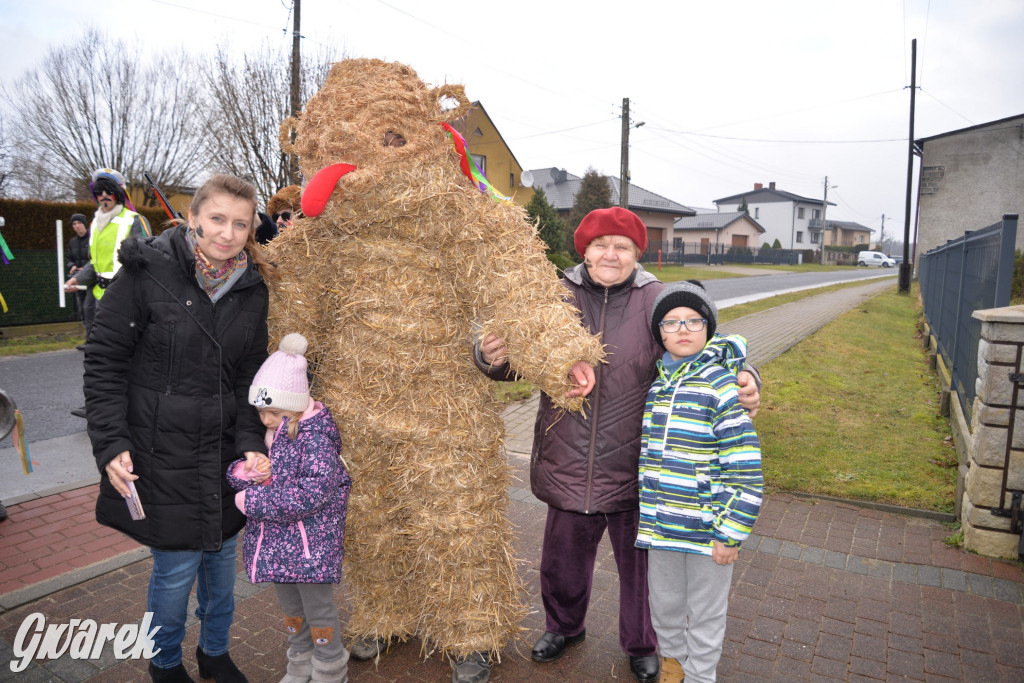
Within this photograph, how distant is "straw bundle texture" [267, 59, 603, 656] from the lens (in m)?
2.56

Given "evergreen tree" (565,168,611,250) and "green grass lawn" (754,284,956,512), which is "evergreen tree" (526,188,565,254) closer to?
"evergreen tree" (565,168,611,250)

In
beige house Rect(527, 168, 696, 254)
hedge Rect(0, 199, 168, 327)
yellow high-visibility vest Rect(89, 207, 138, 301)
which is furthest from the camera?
beige house Rect(527, 168, 696, 254)

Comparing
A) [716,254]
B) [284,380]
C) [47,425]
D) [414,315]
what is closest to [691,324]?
[414,315]


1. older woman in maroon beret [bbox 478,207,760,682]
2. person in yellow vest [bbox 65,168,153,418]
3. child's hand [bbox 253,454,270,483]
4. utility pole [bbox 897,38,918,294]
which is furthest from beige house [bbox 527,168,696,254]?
child's hand [bbox 253,454,270,483]

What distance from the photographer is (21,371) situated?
901 centimetres

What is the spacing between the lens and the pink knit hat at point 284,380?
2434mm

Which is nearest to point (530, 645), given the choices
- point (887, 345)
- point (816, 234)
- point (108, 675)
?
point (108, 675)

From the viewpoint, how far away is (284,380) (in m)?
2.45

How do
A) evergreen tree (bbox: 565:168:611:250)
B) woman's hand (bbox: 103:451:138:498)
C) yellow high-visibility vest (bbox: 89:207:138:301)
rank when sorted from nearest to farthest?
woman's hand (bbox: 103:451:138:498), yellow high-visibility vest (bbox: 89:207:138:301), evergreen tree (bbox: 565:168:611:250)

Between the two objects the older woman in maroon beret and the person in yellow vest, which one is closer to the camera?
the older woman in maroon beret

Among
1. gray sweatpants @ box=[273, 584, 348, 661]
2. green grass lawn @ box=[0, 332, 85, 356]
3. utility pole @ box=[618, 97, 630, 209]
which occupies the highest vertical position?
utility pole @ box=[618, 97, 630, 209]

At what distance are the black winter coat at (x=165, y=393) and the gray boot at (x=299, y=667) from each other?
2.13ft

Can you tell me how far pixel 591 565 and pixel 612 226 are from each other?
1.56m

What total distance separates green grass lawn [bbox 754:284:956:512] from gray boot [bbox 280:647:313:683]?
3680 mm
